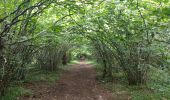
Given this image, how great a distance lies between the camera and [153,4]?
7.05 metres

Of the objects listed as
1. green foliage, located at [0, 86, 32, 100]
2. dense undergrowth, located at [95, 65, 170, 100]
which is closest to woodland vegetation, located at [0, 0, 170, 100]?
dense undergrowth, located at [95, 65, 170, 100]

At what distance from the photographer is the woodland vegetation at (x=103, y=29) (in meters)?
6.13

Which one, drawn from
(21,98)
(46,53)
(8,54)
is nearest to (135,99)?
(21,98)

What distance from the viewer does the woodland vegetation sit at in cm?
613

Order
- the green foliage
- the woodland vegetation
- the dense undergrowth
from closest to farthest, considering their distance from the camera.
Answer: the woodland vegetation < the dense undergrowth < the green foliage

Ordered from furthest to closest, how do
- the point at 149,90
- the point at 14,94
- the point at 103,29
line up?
the point at 103,29 < the point at 149,90 < the point at 14,94

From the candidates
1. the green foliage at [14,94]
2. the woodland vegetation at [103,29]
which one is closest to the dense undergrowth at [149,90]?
the woodland vegetation at [103,29]

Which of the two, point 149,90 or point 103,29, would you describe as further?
point 103,29

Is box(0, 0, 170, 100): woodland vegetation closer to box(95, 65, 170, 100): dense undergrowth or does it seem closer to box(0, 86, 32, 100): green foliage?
box(95, 65, 170, 100): dense undergrowth

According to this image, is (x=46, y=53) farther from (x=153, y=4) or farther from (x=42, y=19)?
(x=153, y=4)

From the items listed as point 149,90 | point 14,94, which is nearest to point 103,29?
point 149,90

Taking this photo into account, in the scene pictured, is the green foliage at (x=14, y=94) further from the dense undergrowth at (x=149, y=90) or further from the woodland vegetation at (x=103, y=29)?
the dense undergrowth at (x=149, y=90)

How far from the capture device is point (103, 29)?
1020cm

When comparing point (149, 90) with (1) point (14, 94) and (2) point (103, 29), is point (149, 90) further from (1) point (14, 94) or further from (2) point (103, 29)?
(1) point (14, 94)
